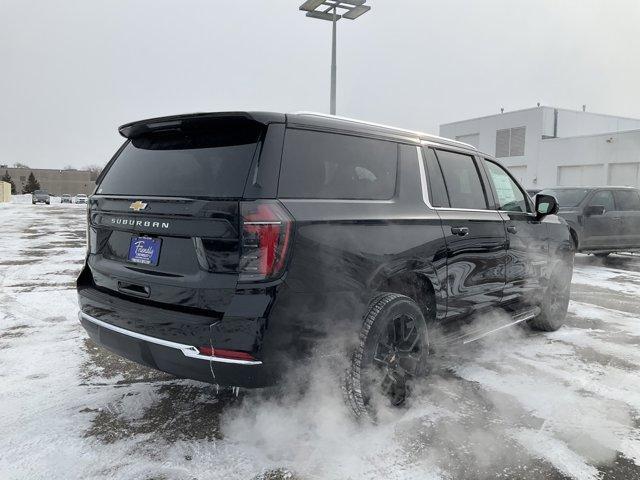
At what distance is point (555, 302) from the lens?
16.7 feet

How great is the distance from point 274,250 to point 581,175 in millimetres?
34525

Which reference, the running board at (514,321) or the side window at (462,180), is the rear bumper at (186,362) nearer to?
the running board at (514,321)

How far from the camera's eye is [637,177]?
28.3 m

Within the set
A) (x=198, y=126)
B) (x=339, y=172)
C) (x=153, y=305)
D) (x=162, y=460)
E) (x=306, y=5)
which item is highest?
(x=306, y=5)

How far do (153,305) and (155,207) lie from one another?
525mm

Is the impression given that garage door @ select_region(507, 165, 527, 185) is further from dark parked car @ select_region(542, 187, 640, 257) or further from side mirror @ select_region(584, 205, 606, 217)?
side mirror @ select_region(584, 205, 606, 217)

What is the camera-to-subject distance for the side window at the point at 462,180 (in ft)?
12.1

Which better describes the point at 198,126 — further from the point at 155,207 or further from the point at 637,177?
the point at 637,177

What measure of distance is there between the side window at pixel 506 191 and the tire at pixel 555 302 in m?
0.87

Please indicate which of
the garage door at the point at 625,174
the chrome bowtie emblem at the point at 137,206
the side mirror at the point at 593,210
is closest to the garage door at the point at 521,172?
the garage door at the point at 625,174

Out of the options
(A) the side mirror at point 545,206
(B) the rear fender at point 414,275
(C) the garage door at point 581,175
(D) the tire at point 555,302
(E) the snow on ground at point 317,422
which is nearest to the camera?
(E) the snow on ground at point 317,422

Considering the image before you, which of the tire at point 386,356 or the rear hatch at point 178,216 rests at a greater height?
the rear hatch at point 178,216

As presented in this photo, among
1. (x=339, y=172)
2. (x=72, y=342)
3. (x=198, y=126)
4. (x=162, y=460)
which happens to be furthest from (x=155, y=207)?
(x=72, y=342)

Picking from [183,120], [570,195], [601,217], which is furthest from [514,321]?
[570,195]
